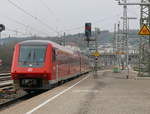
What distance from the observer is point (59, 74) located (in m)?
23.1

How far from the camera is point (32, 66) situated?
63.9 feet

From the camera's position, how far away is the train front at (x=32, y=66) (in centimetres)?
1922

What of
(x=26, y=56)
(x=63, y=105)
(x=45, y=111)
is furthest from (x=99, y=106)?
(x=26, y=56)

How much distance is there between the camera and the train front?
63.1 ft

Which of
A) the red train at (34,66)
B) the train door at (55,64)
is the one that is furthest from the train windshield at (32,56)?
the train door at (55,64)

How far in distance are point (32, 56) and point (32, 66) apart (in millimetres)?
655

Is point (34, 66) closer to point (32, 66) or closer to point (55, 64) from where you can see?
point (32, 66)

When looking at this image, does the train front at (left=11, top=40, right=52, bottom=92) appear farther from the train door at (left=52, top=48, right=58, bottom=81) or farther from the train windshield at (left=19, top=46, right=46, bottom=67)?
the train door at (left=52, top=48, right=58, bottom=81)

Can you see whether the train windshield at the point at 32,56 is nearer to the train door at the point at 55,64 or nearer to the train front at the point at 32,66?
the train front at the point at 32,66

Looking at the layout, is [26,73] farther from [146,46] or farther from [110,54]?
[110,54]

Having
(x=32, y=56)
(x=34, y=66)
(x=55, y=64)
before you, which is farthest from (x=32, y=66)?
(x=55, y=64)

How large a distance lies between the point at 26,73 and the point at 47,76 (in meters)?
1.16

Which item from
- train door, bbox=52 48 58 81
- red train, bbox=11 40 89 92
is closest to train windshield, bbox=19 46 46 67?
red train, bbox=11 40 89 92

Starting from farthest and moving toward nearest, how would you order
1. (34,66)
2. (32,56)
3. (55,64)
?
1. (55,64)
2. (32,56)
3. (34,66)
